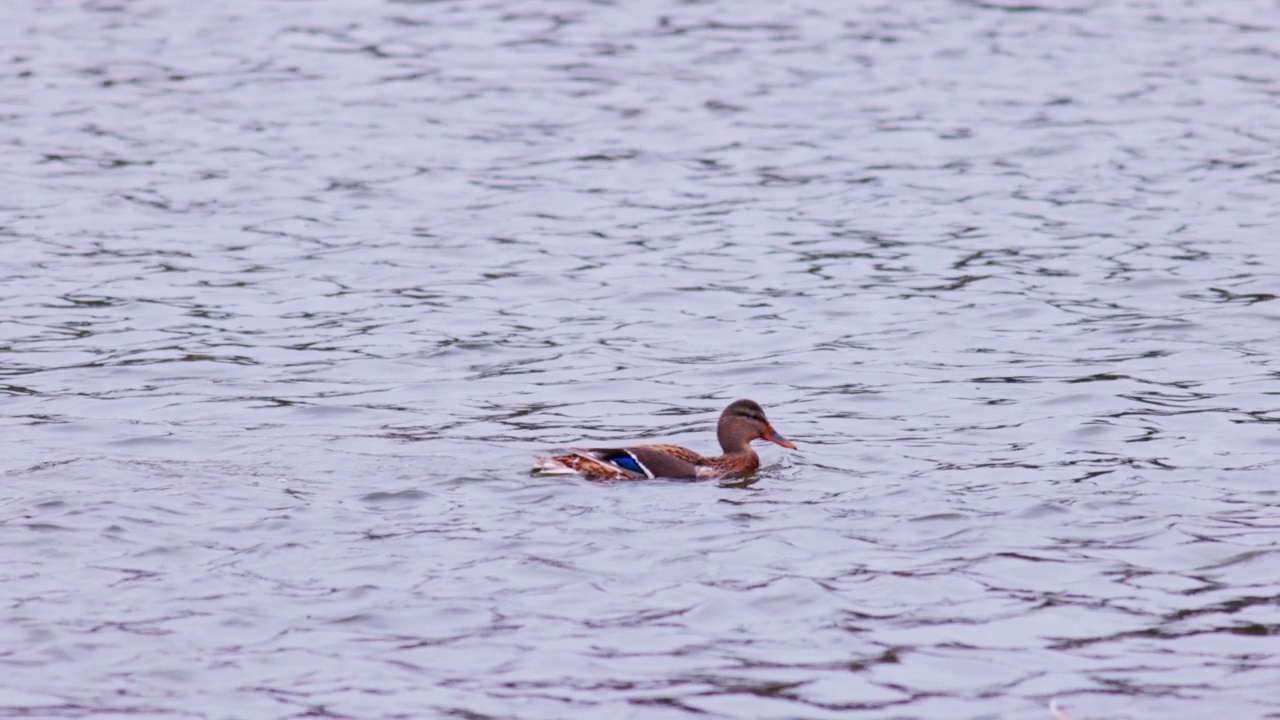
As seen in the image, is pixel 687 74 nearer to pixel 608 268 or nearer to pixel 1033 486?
pixel 608 268

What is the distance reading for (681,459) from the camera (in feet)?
43.4

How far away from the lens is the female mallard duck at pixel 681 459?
12.8 meters

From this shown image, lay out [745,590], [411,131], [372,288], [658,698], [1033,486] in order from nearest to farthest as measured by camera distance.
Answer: [658,698], [745,590], [1033,486], [372,288], [411,131]

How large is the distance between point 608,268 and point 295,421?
6.02m

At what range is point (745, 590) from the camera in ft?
35.1

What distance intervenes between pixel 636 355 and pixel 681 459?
380 centimetres

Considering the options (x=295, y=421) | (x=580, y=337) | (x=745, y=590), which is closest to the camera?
(x=745, y=590)

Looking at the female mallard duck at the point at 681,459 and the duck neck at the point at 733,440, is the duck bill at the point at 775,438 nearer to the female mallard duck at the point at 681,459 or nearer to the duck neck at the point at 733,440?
the female mallard duck at the point at 681,459

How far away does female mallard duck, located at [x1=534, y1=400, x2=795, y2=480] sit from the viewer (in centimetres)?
1277

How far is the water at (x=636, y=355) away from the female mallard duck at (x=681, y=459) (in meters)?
0.13

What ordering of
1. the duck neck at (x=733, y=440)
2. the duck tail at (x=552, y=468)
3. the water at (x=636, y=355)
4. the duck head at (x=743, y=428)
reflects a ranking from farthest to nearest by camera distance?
the duck neck at (x=733, y=440)
the duck head at (x=743, y=428)
the duck tail at (x=552, y=468)
the water at (x=636, y=355)

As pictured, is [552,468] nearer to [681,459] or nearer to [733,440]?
[681,459]

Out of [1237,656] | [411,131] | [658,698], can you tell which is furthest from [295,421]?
[411,131]

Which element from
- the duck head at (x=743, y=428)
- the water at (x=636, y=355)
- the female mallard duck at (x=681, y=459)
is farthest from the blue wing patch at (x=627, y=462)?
the duck head at (x=743, y=428)
